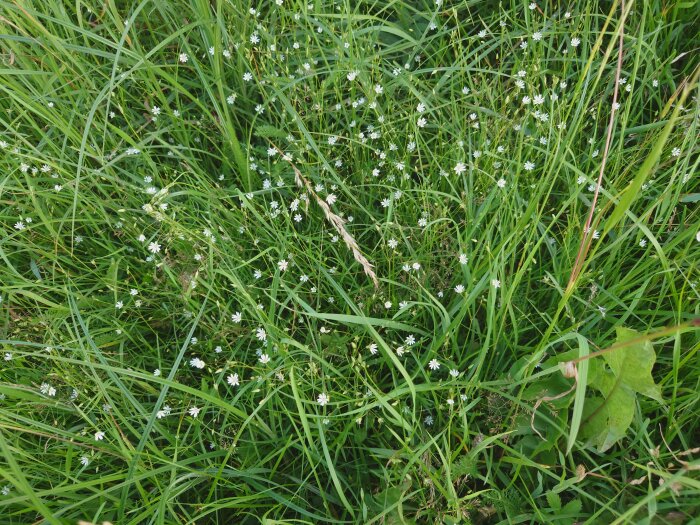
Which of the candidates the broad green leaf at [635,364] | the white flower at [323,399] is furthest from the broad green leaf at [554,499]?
the white flower at [323,399]

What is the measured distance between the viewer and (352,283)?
230cm

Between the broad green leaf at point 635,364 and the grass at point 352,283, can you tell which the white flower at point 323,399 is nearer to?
the grass at point 352,283

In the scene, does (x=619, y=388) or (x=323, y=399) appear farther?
(x=323, y=399)

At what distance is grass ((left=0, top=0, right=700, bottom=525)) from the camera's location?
1800 millimetres

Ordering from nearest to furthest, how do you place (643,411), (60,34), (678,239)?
(643,411), (678,239), (60,34)

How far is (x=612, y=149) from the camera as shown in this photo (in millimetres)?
2396

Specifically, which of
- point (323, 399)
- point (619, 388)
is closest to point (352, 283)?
point (323, 399)

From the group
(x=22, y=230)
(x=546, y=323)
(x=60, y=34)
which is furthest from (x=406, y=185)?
(x=60, y=34)

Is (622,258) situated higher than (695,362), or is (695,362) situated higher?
(622,258)

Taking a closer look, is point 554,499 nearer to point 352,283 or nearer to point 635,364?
point 635,364

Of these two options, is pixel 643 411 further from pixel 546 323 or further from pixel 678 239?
pixel 678 239

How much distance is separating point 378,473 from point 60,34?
8.89 feet

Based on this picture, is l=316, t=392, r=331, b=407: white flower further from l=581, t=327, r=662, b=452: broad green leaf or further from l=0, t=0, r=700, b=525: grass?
l=581, t=327, r=662, b=452: broad green leaf

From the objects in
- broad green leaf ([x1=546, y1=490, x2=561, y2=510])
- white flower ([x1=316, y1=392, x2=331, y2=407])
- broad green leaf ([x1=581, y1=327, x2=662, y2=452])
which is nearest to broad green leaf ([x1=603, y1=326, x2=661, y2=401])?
broad green leaf ([x1=581, y1=327, x2=662, y2=452])
